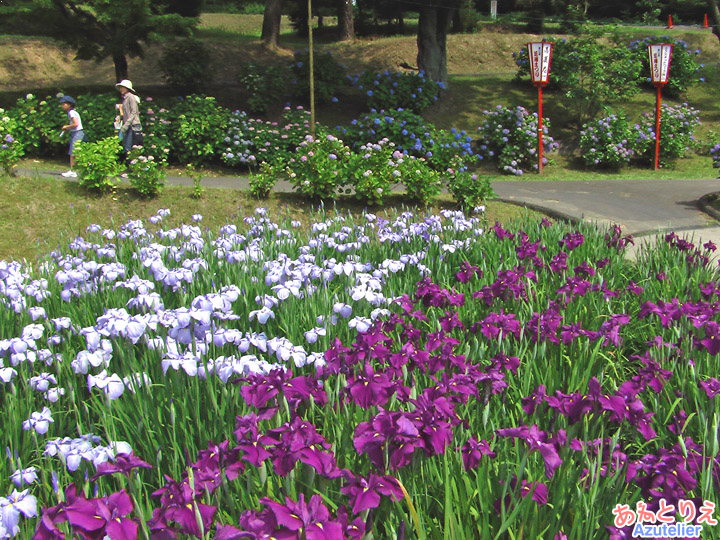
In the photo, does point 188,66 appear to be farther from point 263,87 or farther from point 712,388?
point 712,388

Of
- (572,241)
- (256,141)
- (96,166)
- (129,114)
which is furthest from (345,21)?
(572,241)

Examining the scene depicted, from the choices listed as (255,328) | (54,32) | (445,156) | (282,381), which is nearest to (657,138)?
(445,156)

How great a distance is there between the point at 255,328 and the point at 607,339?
1.67m

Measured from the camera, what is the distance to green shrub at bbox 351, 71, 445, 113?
14664 millimetres

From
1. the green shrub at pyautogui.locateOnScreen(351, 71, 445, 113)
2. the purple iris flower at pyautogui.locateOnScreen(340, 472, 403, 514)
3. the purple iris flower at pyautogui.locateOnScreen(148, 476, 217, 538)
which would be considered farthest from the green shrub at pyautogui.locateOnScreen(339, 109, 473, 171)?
the purple iris flower at pyautogui.locateOnScreen(148, 476, 217, 538)

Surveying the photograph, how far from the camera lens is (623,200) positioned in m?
9.53

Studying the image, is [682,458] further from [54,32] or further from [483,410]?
[54,32]

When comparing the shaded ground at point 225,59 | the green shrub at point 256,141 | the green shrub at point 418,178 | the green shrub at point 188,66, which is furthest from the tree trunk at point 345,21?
A: the green shrub at point 418,178

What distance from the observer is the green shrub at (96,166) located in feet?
23.9

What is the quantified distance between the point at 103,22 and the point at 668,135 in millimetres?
11921

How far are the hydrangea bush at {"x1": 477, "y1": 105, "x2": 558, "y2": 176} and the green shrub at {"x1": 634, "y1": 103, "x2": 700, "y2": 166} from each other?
7.47 feet

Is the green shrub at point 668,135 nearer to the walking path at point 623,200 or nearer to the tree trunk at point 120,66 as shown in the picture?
the walking path at point 623,200

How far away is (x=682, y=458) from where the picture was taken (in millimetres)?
1753

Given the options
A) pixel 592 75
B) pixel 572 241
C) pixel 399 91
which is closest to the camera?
pixel 572 241
